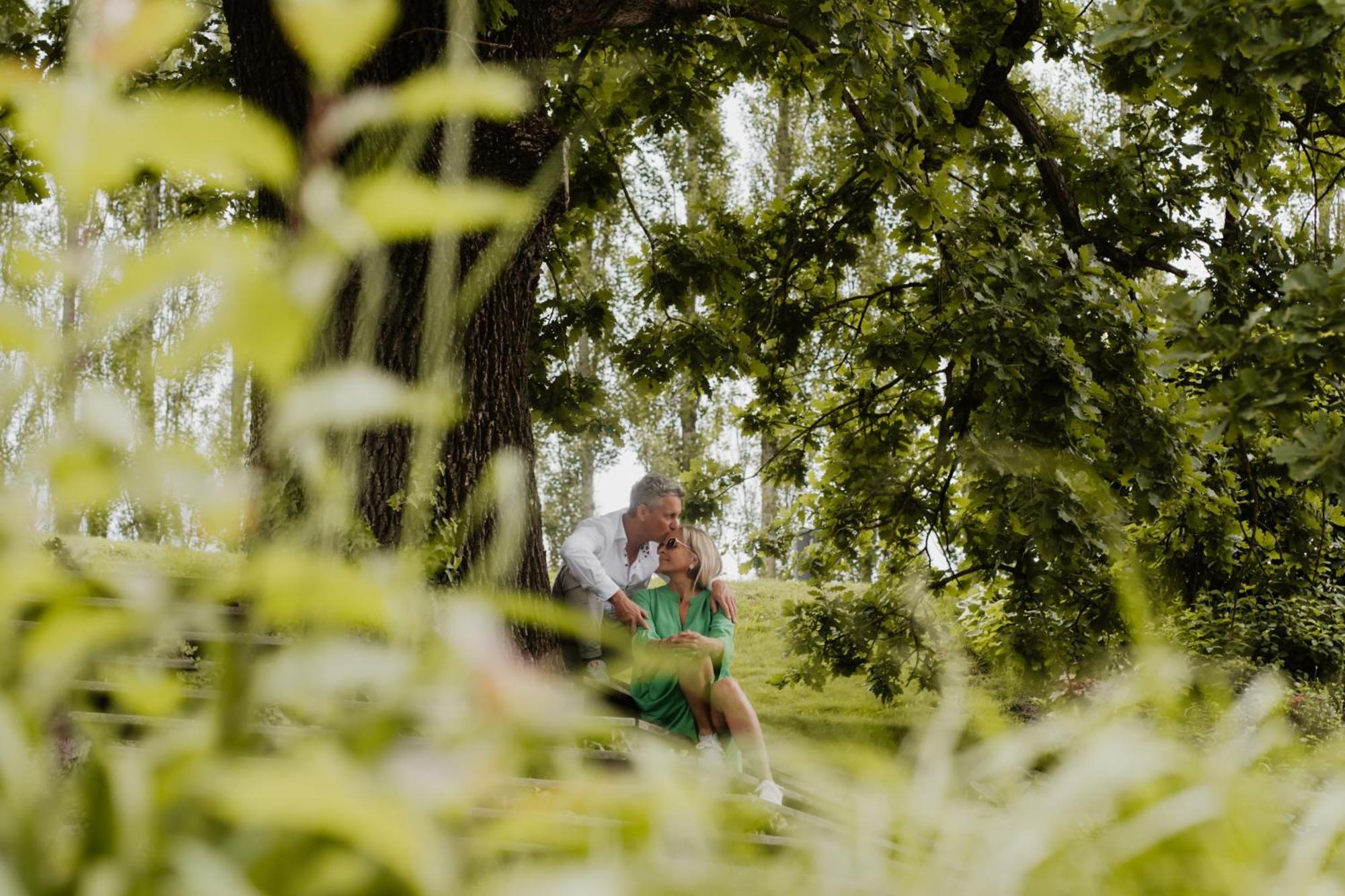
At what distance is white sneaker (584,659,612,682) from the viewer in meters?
4.67

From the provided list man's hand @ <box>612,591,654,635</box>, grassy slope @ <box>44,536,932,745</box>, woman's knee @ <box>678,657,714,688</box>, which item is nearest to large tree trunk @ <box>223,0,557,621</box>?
man's hand @ <box>612,591,654,635</box>

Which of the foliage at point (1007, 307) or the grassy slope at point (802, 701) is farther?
the grassy slope at point (802, 701)

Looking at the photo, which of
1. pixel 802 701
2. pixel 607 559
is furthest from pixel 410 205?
pixel 802 701

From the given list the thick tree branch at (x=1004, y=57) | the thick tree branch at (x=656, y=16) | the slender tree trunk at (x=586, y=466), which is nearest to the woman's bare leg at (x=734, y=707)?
the thick tree branch at (x=656, y=16)

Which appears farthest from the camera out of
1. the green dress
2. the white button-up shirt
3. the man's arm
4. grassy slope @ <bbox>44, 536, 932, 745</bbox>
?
grassy slope @ <bbox>44, 536, 932, 745</bbox>

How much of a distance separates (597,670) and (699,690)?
43 cm

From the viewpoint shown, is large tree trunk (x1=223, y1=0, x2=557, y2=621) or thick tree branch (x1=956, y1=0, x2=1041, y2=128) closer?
large tree trunk (x1=223, y1=0, x2=557, y2=621)

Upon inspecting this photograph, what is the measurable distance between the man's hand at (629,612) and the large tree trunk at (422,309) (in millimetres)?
336

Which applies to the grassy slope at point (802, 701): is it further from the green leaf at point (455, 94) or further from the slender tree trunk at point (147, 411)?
the green leaf at point (455, 94)

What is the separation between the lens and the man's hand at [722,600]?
5.07 m

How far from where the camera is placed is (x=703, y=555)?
5148 mm

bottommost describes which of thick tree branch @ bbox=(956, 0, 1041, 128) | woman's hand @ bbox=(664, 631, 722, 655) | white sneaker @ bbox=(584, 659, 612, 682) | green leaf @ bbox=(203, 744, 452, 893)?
white sneaker @ bbox=(584, 659, 612, 682)

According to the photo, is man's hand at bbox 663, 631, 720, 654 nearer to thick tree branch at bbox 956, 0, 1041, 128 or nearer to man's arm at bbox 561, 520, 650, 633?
man's arm at bbox 561, 520, 650, 633

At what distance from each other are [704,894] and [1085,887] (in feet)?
0.67
